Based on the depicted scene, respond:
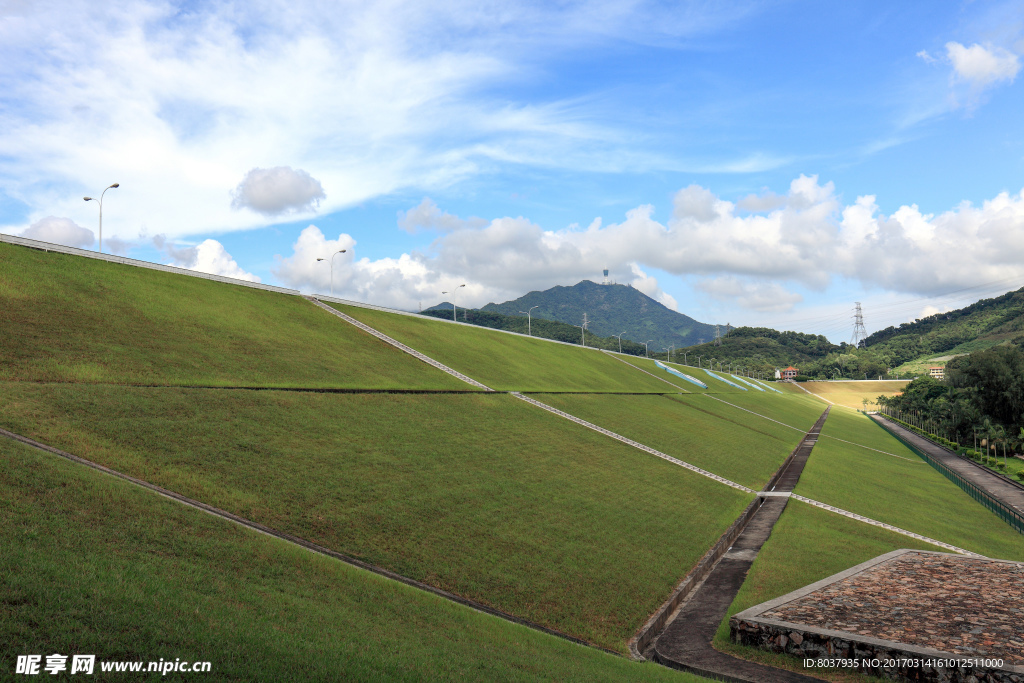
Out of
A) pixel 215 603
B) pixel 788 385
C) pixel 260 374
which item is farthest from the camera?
pixel 788 385

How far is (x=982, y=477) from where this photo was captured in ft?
A: 158

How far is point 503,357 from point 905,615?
128 feet

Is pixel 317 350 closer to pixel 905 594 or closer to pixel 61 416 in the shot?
pixel 61 416

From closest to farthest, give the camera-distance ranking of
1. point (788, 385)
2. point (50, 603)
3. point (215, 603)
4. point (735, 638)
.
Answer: point (50, 603), point (215, 603), point (735, 638), point (788, 385)

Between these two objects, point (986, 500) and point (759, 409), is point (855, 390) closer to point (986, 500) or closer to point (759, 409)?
point (759, 409)

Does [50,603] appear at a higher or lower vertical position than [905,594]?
higher

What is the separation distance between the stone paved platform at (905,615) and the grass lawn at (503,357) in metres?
25.2

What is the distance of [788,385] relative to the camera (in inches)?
6358

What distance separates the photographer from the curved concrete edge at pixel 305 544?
44.3 feet

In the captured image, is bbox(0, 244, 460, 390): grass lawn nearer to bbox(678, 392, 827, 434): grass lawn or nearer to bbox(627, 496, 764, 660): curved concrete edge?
bbox(627, 496, 764, 660): curved concrete edge

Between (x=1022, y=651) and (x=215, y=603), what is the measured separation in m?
15.3

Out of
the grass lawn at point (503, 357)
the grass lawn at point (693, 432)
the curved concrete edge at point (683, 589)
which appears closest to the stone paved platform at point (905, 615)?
the curved concrete edge at point (683, 589)

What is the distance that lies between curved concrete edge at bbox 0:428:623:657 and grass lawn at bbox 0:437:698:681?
0.72m

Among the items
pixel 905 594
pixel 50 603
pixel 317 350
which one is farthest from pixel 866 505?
pixel 50 603
